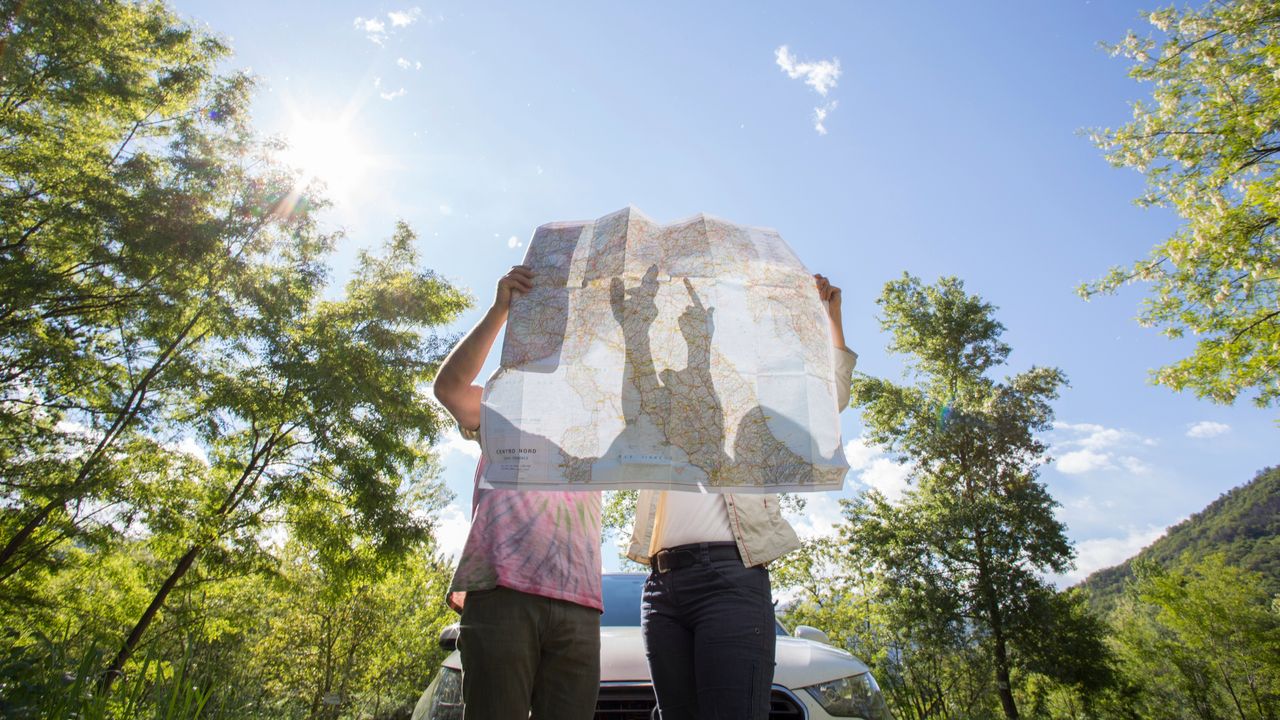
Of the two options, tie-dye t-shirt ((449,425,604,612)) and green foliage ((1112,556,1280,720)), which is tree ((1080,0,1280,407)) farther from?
green foliage ((1112,556,1280,720))

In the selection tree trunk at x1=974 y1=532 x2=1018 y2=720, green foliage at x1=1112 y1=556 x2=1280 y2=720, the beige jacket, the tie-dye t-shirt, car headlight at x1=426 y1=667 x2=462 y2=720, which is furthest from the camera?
green foliage at x1=1112 y1=556 x2=1280 y2=720

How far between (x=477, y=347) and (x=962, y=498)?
22.0m

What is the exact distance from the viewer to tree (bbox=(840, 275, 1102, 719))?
724 inches

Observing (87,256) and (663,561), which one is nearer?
(663,561)

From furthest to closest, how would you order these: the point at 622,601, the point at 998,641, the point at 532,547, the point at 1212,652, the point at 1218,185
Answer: the point at 1212,652 < the point at 998,641 < the point at 1218,185 < the point at 622,601 < the point at 532,547

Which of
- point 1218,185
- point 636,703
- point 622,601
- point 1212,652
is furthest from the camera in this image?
point 1212,652

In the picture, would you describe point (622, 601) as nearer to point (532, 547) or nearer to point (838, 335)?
point (532, 547)

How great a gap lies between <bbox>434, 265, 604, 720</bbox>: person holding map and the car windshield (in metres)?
1.78

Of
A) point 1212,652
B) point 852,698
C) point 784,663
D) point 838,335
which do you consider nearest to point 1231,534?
point 1212,652

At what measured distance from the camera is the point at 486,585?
5.37 ft

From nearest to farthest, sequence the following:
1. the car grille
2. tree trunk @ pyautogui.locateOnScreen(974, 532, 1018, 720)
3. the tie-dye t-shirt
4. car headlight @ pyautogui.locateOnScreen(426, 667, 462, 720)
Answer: the tie-dye t-shirt, the car grille, car headlight @ pyautogui.locateOnScreen(426, 667, 462, 720), tree trunk @ pyautogui.locateOnScreen(974, 532, 1018, 720)

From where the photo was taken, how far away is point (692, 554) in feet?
5.82

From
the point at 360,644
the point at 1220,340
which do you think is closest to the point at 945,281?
the point at 1220,340

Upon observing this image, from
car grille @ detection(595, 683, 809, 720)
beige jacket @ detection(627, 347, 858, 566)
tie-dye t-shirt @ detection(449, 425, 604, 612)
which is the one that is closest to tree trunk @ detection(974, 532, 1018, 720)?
car grille @ detection(595, 683, 809, 720)
